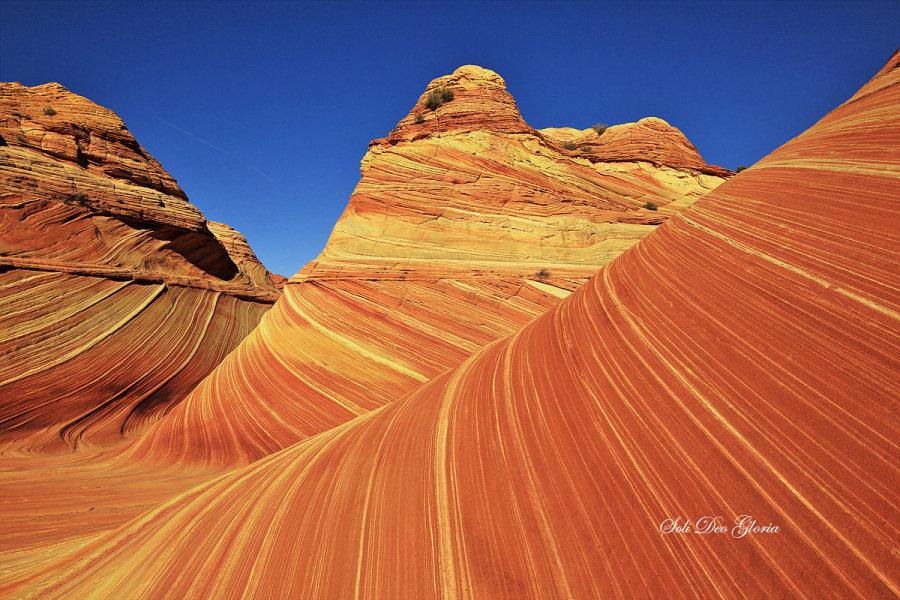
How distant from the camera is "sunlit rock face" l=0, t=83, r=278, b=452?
8.84m

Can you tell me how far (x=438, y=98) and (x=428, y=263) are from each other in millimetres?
5886

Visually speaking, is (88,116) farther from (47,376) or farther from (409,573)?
(409,573)

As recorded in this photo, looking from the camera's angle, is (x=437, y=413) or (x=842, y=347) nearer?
(x=842, y=347)

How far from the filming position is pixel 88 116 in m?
14.5

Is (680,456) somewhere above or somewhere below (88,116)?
below

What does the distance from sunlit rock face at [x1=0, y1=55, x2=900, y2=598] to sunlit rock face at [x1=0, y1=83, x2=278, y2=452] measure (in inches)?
307

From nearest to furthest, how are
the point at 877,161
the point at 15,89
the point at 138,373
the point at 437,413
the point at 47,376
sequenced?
the point at 877,161, the point at 437,413, the point at 47,376, the point at 138,373, the point at 15,89

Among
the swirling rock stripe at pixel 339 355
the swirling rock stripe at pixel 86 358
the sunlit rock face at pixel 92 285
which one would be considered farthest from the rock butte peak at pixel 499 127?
the sunlit rock face at pixel 92 285

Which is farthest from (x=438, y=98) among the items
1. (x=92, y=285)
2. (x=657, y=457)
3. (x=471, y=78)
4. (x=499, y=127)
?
(x=92, y=285)

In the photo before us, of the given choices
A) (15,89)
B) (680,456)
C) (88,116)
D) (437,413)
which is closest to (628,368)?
(680,456)

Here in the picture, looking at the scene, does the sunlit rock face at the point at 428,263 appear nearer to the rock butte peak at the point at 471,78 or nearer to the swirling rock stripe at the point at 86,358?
the rock butte peak at the point at 471,78

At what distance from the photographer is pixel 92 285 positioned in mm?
10461

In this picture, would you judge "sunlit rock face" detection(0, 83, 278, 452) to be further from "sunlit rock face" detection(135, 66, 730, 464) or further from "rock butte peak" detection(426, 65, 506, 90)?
"rock butte peak" detection(426, 65, 506, 90)

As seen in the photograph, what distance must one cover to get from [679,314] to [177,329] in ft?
47.6
